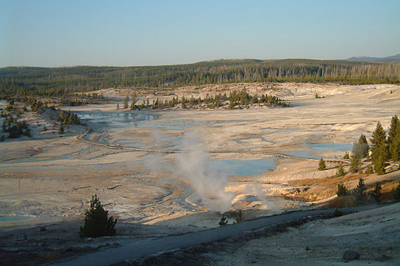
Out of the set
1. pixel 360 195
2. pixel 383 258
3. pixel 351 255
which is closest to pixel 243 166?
pixel 360 195

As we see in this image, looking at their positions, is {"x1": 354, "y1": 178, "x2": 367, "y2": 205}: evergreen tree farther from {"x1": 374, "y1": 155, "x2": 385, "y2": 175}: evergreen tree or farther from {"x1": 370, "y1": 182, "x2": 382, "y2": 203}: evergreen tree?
{"x1": 374, "y1": 155, "x2": 385, "y2": 175}: evergreen tree

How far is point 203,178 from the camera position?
74.6 feet

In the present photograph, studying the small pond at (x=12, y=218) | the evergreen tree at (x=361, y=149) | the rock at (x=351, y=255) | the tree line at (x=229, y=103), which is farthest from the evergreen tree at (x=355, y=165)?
the tree line at (x=229, y=103)

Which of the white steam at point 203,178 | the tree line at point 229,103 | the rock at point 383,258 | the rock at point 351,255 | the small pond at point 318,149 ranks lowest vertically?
the white steam at point 203,178

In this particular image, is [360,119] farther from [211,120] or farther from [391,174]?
[391,174]

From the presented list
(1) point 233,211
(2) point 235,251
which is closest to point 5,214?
(1) point 233,211

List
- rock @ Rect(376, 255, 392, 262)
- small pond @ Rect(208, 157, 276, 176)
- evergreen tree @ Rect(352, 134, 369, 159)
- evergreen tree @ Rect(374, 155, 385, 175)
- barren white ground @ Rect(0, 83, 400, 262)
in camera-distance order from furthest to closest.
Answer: small pond @ Rect(208, 157, 276, 176)
evergreen tree @ Rect(352, 134, 369, 159)
evergreen tree @ Rect(374, 155, 385, 175)
barren white ground @ Rect(0, 83, 400, 262)
rock @ Rect(376, 255, 392, 262)

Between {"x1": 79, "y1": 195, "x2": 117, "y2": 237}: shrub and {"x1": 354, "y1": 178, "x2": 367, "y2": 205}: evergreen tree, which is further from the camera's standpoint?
{"x1": 354, "y1": 178, "x2": 367, "y2": 205}: evergreen tree

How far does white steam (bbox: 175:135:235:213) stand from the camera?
1823cm

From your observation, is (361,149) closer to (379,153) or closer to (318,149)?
(379,153)

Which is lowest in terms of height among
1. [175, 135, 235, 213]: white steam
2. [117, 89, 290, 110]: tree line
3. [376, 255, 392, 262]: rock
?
[175, 135, 235, 213]: white steam

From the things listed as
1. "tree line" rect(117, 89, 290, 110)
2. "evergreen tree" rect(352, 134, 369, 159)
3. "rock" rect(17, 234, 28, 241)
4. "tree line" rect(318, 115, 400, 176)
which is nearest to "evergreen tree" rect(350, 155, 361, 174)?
"tree line" rect(318, 115, 400, 176)

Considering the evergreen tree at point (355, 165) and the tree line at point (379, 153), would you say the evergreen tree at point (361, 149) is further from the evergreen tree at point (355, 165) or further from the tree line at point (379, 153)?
the evergreen tree at point (355, 165)

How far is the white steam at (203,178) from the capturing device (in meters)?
18.2
